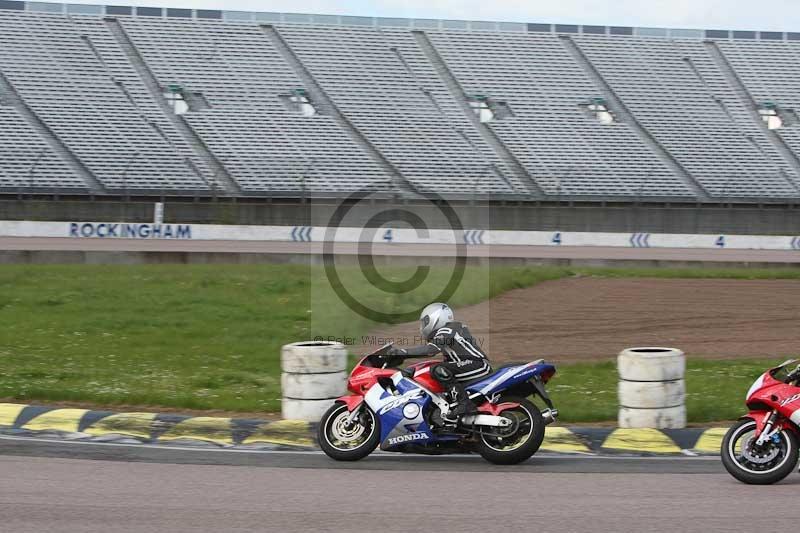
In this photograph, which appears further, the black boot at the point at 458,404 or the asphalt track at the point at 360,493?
the black boot at the point at 458,404

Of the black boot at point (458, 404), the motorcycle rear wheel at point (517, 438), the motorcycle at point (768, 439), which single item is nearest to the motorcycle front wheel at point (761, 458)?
the motorcycle at point (768, 439)

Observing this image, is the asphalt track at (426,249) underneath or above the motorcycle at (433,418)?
above

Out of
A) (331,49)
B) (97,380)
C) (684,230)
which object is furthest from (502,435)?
(331,49)

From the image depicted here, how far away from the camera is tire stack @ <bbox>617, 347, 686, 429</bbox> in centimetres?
991

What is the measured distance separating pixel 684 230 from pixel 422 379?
32.1 metres

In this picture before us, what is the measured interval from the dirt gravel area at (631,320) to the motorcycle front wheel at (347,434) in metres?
6.20

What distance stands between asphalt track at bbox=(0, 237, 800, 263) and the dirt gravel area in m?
7.74

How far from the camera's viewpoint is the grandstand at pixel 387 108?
40.6 meters

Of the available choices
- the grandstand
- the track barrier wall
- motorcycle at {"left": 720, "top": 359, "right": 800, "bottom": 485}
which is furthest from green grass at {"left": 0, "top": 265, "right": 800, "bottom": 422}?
the grandstand

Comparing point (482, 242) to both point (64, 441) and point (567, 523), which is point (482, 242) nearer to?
point (64, 441)

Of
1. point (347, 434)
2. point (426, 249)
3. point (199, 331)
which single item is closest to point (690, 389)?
point (347, 434)

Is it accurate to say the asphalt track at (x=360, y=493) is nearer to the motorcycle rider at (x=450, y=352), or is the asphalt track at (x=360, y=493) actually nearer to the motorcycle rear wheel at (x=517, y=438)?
the motorcycle rear wheel at (x=517, y=438)

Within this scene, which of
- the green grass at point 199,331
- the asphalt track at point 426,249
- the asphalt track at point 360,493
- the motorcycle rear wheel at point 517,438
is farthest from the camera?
the asphalt track at point 426,249

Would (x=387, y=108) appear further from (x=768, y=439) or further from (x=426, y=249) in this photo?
(x=768, y=439)
